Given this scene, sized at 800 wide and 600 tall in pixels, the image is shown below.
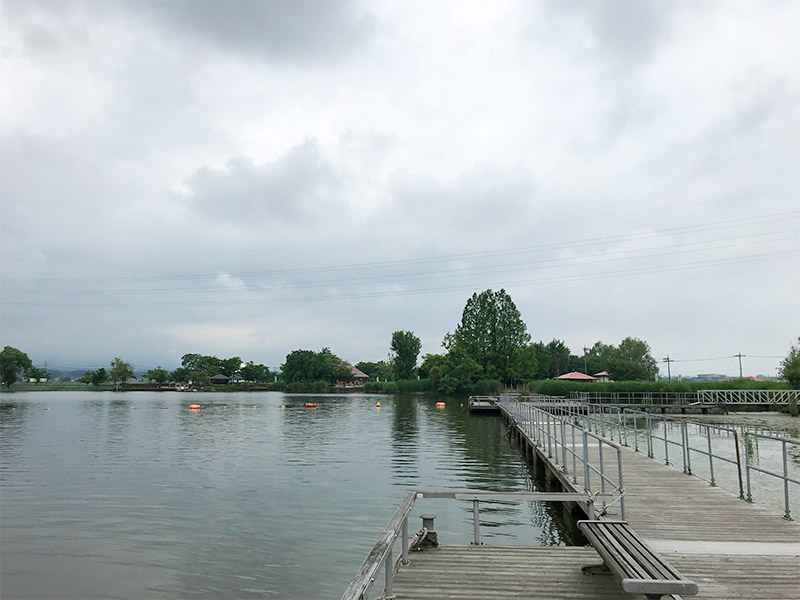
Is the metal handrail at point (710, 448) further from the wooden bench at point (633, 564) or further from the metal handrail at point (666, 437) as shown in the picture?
the wooden bench at point (633, 564)

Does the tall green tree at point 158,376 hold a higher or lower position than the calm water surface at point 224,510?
higher

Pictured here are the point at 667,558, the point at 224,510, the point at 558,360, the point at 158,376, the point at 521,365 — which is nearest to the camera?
the point at 667,558

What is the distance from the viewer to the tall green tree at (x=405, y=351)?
415 ft

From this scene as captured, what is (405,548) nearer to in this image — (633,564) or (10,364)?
(633,564)

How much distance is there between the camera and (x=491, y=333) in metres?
91.2

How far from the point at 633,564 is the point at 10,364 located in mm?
172090

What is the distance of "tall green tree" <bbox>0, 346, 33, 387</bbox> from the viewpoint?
146125mm

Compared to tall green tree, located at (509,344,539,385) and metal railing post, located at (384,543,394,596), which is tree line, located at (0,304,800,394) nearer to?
tall green tree, located at (509,344,539,385)

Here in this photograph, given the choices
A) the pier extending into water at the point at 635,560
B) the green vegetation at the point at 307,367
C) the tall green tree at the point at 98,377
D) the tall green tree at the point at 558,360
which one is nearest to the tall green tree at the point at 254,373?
the green vegetation at the point at 307,367

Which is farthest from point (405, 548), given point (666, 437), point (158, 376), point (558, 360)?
point (158, 376)

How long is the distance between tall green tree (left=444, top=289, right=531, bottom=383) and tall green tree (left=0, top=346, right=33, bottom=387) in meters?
116

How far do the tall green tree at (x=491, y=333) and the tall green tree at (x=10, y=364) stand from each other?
381ft

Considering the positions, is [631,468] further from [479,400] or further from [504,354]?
[504,354]

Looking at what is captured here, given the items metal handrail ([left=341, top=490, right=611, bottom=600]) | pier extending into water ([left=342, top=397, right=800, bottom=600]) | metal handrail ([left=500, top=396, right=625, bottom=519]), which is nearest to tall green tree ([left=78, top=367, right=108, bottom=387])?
metal handrail ([left=500, top=396, right=625, bottom=519])
